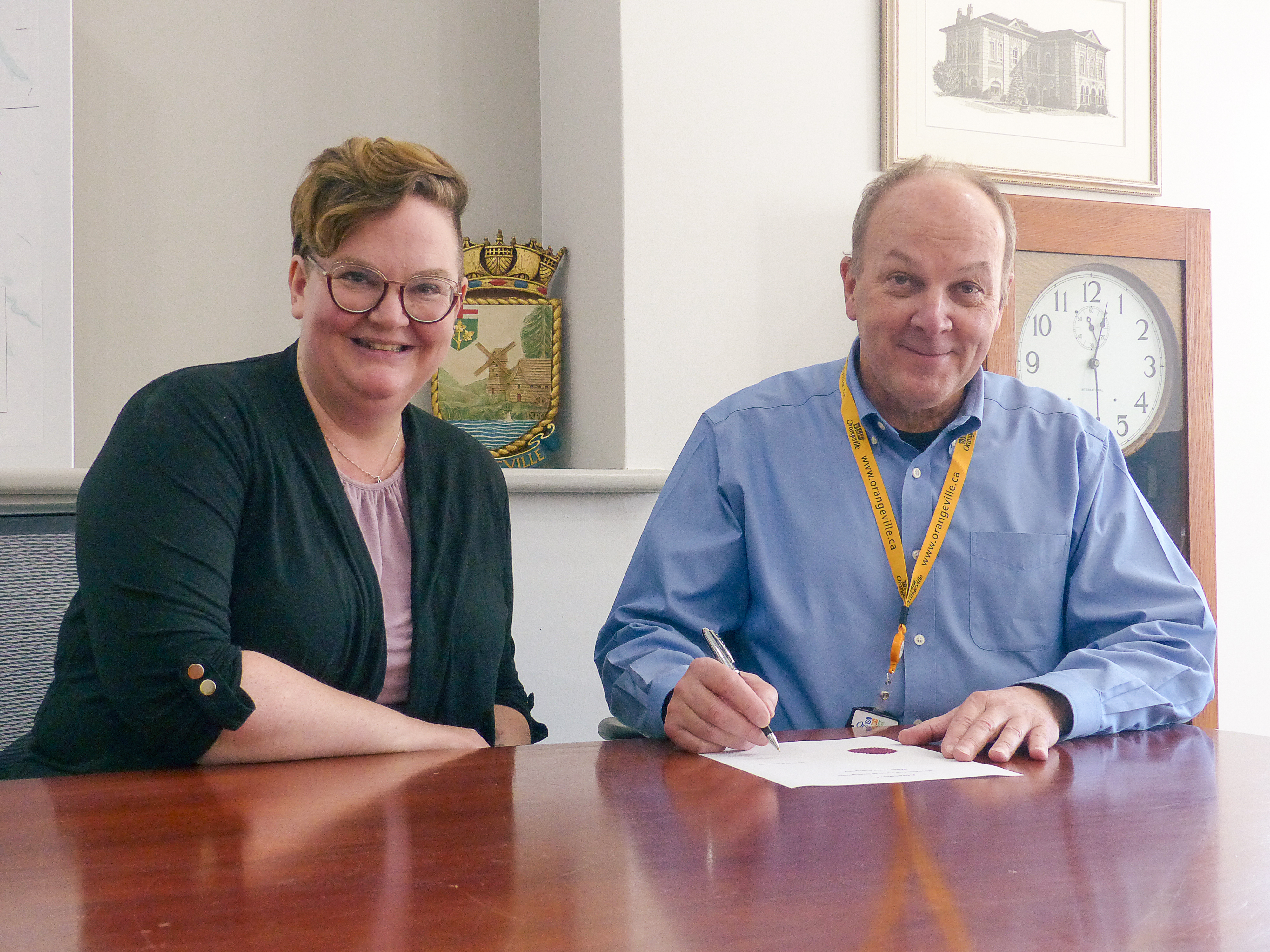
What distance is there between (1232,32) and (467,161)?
2.24 meters

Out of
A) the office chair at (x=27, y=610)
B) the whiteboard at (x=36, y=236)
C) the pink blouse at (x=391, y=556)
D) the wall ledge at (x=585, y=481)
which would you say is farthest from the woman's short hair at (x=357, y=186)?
the whiteboard at (x=36, y=236)

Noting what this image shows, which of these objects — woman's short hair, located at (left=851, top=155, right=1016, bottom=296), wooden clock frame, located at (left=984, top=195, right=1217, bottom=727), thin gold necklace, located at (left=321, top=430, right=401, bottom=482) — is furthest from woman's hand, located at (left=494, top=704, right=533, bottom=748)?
wooden clock frame, located at (left=984, top=195, right=1217, bottom=727)

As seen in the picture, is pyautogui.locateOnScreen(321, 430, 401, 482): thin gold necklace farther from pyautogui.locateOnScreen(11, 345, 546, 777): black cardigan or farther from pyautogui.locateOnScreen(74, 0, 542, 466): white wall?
pyautogui.locateOnScreen(74, 0, 542, 466): white wall

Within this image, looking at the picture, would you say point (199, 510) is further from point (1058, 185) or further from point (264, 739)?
point (1058, 185)

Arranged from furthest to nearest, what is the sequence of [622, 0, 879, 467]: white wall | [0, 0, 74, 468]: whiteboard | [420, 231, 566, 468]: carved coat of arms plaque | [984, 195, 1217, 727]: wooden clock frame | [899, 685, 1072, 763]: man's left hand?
1. [984, 195, 1217, 727]: wooden clock frame
2. [420, 231, 566, 468]: carved coat of arms plaque
3. [622, 0, 879, 467]: white wall
4. [0, 0, 74, 468]: whiteboard
5. [899, 685, 1072, 763]: man's left hand

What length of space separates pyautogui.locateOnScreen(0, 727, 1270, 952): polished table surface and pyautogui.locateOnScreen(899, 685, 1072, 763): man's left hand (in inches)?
3.0

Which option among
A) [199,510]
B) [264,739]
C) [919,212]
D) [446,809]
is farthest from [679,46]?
[446,809]

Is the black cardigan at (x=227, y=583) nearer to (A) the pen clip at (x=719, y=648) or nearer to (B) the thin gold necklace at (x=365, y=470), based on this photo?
(B) the thin gold necklace at (x=365, y=470)

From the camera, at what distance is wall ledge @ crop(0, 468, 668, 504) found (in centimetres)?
221

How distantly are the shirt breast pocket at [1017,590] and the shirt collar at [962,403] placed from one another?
203 mm

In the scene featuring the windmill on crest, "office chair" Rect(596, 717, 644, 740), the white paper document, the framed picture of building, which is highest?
the framed picture of building

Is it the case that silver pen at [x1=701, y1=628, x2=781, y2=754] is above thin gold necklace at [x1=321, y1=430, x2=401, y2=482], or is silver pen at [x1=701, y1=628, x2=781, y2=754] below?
below

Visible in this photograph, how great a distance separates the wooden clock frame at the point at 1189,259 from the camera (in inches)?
115

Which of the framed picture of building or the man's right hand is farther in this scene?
the framed picture of building
